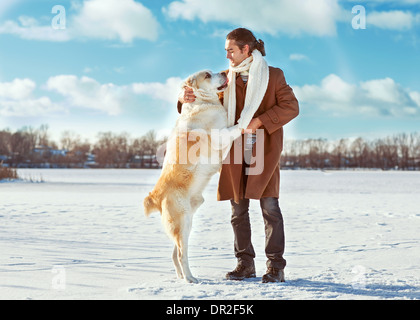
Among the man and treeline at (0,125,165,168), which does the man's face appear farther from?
treeline at (0,125,165,168)

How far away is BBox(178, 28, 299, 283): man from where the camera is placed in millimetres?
3674

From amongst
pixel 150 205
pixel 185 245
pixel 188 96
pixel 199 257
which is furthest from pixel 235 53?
pixel 199 257

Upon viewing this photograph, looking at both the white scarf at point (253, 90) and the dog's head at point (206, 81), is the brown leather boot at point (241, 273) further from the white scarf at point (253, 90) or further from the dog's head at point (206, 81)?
the dog's head at point (206, 81)

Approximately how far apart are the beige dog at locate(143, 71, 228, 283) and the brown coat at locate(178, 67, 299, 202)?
0.20 metres

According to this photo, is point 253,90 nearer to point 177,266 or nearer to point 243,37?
point 243,37

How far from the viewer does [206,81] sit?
376cm

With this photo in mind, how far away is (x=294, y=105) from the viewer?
3711 mm

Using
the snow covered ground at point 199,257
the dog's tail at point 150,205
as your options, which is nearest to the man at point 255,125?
the snow covered ground at point 199,257

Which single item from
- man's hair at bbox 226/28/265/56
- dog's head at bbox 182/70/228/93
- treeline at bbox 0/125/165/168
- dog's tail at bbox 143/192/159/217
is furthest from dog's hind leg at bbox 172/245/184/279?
treeline at bbox 0/125/165/168

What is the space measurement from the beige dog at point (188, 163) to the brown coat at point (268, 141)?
198 millimetres
